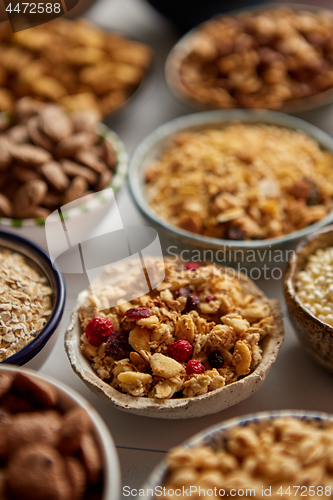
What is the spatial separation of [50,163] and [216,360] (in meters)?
0.52

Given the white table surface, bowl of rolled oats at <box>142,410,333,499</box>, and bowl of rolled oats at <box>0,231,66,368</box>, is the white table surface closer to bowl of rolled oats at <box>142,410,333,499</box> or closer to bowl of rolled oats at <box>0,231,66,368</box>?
bowl of rolled oats at <box>0,231,66,368</box>

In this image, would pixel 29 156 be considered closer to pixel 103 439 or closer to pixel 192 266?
pixel 192 266

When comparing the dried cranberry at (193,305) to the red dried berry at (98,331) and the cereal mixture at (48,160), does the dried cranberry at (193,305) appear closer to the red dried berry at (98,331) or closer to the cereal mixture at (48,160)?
the red dried berry at (98,331)

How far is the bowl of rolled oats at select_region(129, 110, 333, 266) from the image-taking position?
0.90 meters

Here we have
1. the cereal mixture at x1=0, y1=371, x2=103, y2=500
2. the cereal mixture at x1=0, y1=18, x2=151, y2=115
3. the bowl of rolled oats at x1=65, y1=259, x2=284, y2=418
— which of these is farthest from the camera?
the cereal mixture at x1=0, y1=18, x2=151, y2=115

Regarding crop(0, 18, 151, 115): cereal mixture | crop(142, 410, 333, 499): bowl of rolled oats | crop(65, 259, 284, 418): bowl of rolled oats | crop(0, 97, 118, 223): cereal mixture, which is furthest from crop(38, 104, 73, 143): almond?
crop(142, 410, 333, 499): bowl of rolled oats

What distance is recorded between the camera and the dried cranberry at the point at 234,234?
35.2 inches

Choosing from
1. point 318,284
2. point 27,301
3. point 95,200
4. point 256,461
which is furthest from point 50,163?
point 256,461

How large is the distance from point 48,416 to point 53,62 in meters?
1.03

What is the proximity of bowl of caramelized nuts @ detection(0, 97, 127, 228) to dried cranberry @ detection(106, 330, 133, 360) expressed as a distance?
0.29 meters

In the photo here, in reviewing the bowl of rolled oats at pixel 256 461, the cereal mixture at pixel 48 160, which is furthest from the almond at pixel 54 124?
the bowl of rolled oats at pixel 256 461

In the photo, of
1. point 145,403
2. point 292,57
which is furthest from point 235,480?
point 292,57

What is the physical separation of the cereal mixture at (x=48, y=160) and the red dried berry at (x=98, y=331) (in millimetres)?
270

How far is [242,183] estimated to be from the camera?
39.2 inches
